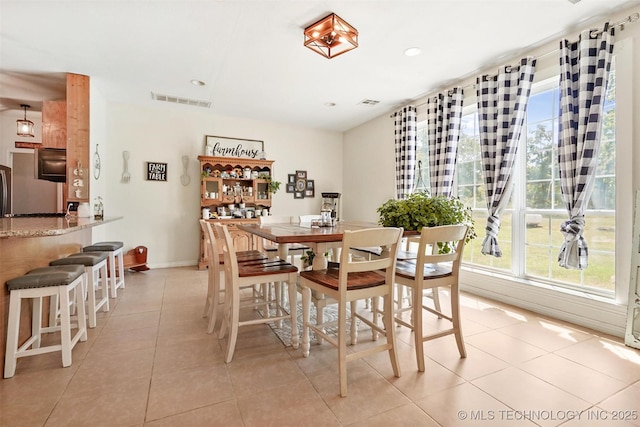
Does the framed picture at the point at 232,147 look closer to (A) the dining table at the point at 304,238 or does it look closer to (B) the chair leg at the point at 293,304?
(A) the dining table at the point at 304,238

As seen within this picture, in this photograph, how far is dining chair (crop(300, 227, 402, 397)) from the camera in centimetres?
164

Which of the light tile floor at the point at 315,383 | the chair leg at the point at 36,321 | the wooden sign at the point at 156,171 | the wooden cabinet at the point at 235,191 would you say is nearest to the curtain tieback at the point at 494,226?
the light tile floor at the point at 315,383

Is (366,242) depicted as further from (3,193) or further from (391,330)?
(3,193)

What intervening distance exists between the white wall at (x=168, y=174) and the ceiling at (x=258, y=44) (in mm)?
493

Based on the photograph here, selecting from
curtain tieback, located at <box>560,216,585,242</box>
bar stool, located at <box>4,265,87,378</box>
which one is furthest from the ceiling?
bar stool, located at <box>4,265,87,378</box>

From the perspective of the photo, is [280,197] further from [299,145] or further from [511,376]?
[511,376]

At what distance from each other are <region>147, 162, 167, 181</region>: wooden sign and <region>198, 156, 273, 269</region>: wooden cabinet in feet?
2.00

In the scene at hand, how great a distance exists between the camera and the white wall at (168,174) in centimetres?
469

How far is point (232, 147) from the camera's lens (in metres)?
5.41

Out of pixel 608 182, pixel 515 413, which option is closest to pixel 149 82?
pixel 515 413

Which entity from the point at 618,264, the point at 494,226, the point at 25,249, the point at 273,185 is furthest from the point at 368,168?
the point at 25,249

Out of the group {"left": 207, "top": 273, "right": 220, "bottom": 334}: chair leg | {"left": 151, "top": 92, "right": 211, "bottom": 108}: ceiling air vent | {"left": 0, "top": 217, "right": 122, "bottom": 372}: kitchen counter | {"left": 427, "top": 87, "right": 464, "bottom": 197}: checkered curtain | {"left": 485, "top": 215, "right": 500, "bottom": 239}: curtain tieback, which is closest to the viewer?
{"left": 0, "top": 217, "right": 122, "bottom": 372}: kitchen counter

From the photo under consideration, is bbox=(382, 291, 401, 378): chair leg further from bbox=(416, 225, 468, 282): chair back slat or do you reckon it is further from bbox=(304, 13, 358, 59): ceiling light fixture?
Answer: bbox=(304, 13, 358, 59): ceiling light fixture

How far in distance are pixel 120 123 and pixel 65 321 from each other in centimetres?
385
